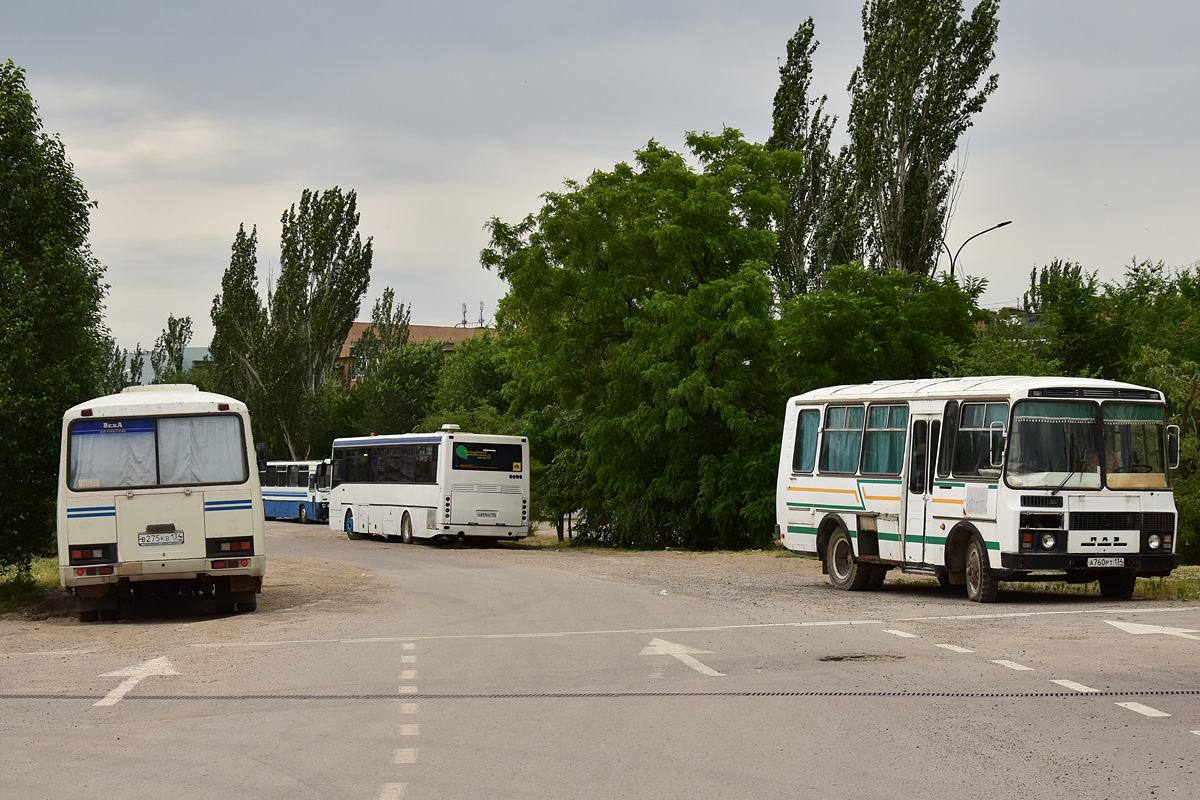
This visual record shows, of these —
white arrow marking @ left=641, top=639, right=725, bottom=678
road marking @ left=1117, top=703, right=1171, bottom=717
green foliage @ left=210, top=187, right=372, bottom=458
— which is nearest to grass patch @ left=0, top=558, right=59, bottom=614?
white arrow marking @ left=641, top=639, right=725, bottom=678

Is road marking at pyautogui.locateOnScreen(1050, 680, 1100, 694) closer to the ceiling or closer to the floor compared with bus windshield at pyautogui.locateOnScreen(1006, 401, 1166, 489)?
closer to the floor

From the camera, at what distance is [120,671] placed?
1277cm

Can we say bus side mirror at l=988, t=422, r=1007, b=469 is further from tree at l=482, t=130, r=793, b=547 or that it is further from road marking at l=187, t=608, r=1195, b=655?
tree at l=482, t=130, r=793, b=547

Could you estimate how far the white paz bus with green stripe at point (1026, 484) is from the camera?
59.5ft

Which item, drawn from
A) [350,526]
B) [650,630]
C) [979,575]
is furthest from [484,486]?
[650,630]

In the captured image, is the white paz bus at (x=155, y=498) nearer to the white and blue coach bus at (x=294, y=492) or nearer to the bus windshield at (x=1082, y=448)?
the bus windshield at (x=1082, y=448)

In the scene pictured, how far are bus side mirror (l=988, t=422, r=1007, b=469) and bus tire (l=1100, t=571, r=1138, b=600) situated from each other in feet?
7.05

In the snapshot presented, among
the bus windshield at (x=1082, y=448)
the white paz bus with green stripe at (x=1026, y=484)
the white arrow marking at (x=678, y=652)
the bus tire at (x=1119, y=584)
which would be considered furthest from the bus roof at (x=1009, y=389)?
the white arrow marking at (x=678, y=652)

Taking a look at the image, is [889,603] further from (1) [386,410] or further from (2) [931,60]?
(1) [386,410]

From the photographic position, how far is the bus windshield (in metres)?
18.3

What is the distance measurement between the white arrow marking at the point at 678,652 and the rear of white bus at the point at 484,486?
26.9 m

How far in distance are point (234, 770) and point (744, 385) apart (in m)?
Answer: 31.5

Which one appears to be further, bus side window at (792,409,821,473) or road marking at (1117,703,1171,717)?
bus side window at (792,409,821,473)

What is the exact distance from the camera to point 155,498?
1838 centimetres
